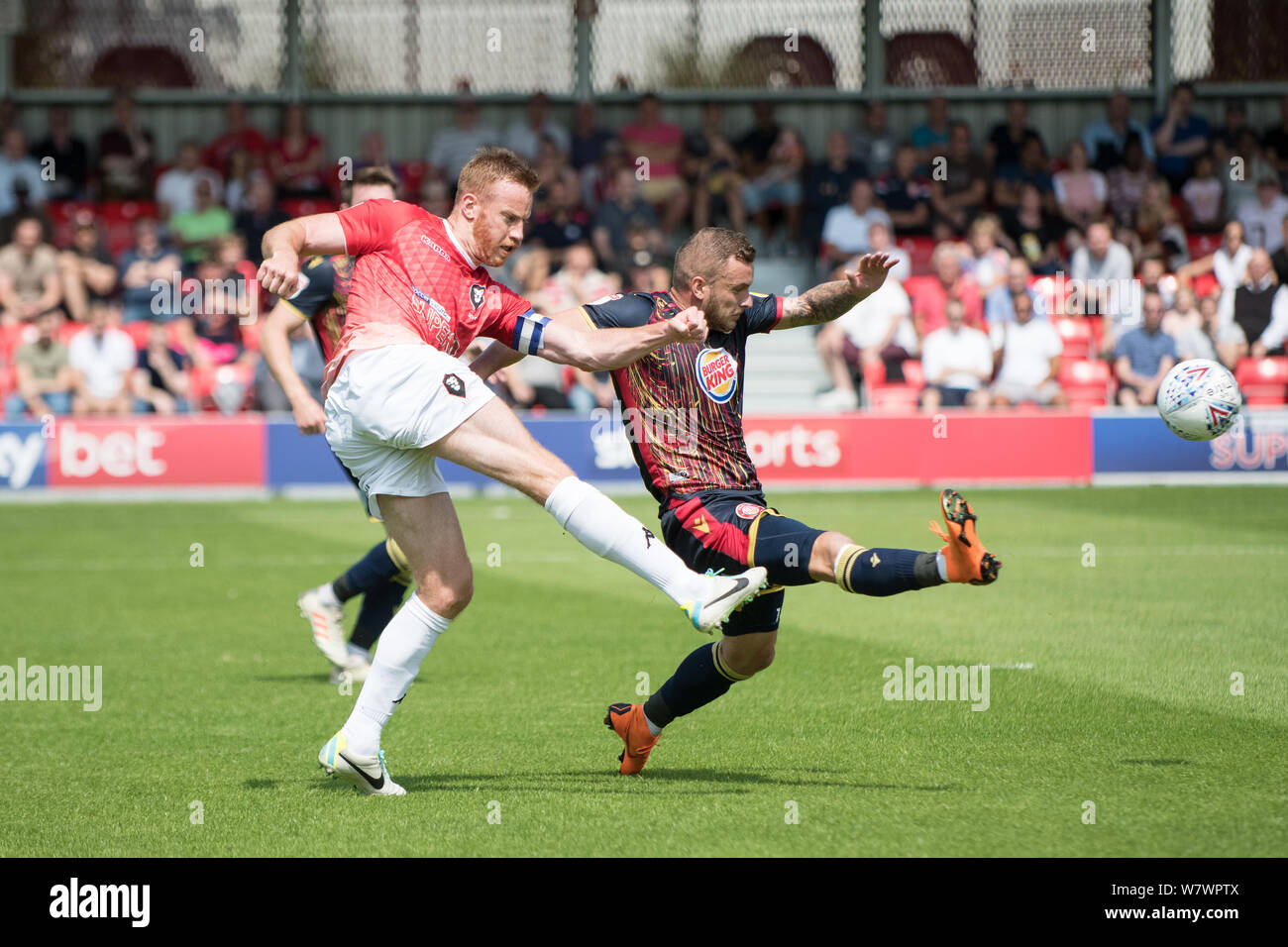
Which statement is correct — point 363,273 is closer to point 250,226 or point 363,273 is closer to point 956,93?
point 250,226

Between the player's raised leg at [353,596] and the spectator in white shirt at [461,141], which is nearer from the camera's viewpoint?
the player's raised leg at [353,596]

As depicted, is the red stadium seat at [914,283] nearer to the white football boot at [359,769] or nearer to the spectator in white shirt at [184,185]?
the spectator in white shirt at [184,185]

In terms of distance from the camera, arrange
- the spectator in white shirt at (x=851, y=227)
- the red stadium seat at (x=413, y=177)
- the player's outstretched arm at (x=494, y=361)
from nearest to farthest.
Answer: the player's outstretched arm at (x=494, y=361) < the spectator in white shirt at (x=851, y=227) < the red stadium seat at (x=413, y=177)

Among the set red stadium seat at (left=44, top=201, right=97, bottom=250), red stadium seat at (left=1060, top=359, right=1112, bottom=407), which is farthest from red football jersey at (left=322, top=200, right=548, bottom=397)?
red stadium seat at (left=44, top=201, right=97, bottom=250)

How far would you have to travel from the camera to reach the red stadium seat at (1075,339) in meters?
18.8

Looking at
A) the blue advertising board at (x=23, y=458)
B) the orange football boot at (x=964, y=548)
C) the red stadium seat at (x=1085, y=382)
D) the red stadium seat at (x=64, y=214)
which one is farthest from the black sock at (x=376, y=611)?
the red stadium seat at (x=64, y=214)

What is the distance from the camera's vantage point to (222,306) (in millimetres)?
19031

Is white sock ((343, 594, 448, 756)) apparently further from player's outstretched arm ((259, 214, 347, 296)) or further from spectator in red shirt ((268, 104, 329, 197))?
spectator in red shirt ((268, 104, 329, 197))

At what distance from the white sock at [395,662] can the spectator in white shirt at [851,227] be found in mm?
15369

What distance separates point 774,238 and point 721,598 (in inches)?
693

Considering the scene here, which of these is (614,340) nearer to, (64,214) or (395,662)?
(395,662)

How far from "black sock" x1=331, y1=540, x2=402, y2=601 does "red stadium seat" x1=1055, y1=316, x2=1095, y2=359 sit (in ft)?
42.2

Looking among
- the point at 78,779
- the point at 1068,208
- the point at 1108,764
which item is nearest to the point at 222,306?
the point at 1068,208

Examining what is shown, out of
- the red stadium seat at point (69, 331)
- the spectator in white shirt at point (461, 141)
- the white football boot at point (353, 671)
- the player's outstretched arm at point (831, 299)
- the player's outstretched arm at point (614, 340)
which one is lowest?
the white football boot at point (353, 671)
